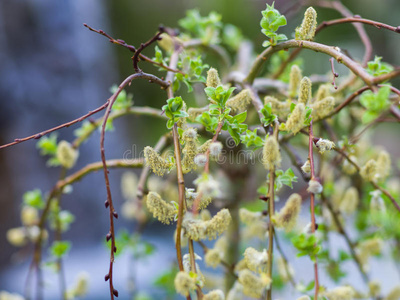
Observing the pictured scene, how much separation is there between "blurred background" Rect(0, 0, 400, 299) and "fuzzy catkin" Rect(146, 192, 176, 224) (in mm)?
1089

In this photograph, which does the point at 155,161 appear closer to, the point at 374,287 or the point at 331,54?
the point at 331,54

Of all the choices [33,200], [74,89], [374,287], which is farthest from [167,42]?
[74,89]

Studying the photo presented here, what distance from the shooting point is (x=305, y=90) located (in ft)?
0.89

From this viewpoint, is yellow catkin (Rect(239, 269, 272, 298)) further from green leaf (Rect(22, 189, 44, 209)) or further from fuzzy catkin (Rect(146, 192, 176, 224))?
green leaf (Rect(22, 189, 44, 209))

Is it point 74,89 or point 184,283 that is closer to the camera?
point 184,283

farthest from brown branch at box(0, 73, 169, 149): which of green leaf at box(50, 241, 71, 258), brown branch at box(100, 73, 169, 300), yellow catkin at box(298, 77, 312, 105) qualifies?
green leaf at box(50, 241, 71, 258)

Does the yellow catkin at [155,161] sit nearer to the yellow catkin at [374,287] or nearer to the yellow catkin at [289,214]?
the yellow catkin at [289,214]

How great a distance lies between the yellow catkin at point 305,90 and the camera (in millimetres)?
270

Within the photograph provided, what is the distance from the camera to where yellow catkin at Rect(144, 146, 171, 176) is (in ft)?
0.82

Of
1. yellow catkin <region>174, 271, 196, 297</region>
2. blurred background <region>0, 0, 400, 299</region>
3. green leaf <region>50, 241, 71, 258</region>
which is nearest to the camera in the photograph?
yellow catkin <region>174, 271, 196, 297</region>

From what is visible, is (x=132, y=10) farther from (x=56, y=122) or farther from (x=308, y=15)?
(x=308, y=15)

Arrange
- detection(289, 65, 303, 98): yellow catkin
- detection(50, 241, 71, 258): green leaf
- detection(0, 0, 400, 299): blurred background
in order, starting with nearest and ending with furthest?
1. detection(289, 65, 303, 98): yellow catkin
2. detection(50, 241, 71, 258): green leaf
3. detection(0, 0, 400, 299): blurred background

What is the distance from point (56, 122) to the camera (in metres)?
1.73

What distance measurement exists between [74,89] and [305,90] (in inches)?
65.3
